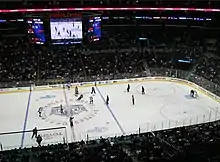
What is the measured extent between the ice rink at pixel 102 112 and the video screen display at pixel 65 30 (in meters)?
4.48

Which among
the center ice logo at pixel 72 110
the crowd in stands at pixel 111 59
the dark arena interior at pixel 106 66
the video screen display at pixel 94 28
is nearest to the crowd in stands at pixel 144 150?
the dark arena interior at pixel 106 66

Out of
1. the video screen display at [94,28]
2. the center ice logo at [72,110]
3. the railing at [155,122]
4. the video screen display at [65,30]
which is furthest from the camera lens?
the video screen display at [94,28]

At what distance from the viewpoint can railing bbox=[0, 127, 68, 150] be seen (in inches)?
652

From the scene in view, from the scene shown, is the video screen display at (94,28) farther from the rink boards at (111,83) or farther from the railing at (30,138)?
the railing at (30,138)

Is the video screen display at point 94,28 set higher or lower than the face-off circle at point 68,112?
higher

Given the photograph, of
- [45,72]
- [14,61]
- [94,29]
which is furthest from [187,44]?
[14,61]

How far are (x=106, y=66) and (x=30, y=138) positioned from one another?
14733mm

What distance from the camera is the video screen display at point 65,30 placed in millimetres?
28250

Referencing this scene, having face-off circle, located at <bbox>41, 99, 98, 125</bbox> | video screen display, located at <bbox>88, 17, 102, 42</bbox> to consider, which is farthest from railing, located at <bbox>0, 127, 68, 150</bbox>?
video screen display, located at <bbox>88, 17, 102, 42</bbox>

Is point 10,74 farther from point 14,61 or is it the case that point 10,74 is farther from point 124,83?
point 124,83

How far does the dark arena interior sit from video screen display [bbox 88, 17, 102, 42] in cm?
8

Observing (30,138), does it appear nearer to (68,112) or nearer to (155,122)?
(68,112)

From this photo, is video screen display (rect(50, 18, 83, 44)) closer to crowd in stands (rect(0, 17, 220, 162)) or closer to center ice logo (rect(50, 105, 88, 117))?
crowd in stands (rect(0, 17, 220, 162))

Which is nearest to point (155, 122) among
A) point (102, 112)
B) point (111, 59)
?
point (102, 112)
